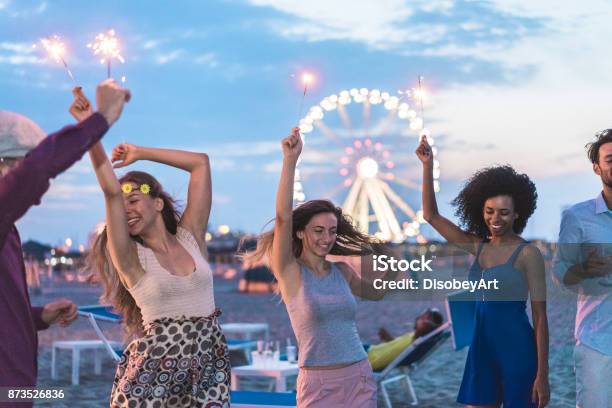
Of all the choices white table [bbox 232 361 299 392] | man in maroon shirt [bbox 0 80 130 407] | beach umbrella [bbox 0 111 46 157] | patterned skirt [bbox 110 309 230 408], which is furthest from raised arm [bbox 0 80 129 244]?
white table [bbox 232 361 299 392]

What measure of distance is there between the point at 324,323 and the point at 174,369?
3.42ft

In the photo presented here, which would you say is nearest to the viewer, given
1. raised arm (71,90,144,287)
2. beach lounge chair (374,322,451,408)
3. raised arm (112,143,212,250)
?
raised arm (71,90,144,287)

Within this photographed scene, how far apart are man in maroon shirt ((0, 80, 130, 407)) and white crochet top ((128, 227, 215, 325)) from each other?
500 mm

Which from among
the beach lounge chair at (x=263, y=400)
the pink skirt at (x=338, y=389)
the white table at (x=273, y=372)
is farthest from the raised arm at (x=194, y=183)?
the white table at (x=273, y=372)

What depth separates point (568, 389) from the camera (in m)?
9.53

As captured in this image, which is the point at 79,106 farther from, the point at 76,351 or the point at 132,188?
the point at 76,351

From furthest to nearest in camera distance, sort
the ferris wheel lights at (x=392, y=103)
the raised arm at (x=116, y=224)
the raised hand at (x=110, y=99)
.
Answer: the ferris wheel lights at (x=392, y=103), the raised arm at (x=116, y=224), the raised hand at (x=110, y=99)

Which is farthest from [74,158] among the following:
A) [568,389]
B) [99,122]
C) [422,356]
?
[568,389]

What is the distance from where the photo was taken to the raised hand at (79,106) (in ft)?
10.4

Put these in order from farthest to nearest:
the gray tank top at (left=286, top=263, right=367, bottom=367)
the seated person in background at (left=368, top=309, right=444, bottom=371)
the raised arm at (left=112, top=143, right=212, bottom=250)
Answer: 1. the seated person in background at (left=368, top=309, right=444, bottom=371)
2. the gray tank top at (left=286, top=263, right=367, bottom=367)
3. the raised arm at (left=112, top=143, right=212, bottom=250)

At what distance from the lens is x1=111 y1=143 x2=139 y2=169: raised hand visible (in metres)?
3.88

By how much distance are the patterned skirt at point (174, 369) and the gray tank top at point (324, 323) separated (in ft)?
2.71

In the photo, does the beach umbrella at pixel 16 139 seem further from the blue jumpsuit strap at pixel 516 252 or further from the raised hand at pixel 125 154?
the blue jumpsuit strap at pixel 516 252

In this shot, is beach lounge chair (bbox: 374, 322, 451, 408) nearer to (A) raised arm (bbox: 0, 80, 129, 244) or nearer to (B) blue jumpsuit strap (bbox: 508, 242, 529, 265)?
(B) blue jumpsuit strap (bbox: 508, 242, 529, 265)
